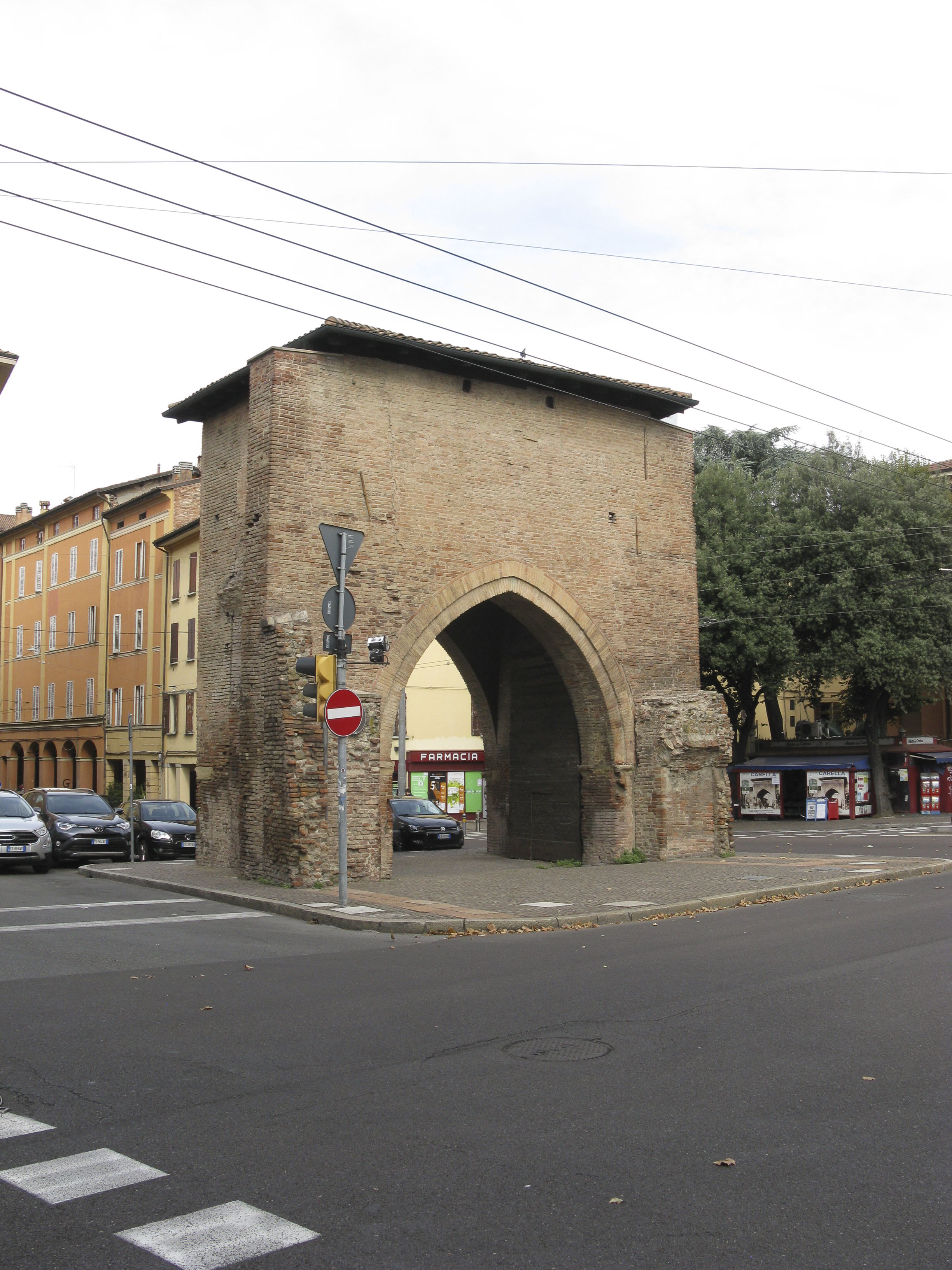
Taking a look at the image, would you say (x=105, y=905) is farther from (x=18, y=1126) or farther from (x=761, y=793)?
(x=761, y=793)

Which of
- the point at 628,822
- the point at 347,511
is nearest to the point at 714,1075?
the point at 347,511

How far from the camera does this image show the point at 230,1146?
4770mm

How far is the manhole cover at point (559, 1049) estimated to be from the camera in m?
6.25

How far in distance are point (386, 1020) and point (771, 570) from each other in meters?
35.9

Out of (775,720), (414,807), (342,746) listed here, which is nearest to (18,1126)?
(342,746)

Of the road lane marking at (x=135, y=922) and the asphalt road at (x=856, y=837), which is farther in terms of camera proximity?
the asphalt road at (x=856, y=837)

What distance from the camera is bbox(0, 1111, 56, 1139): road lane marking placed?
4.97 metres

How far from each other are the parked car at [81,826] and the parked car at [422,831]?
7.87m

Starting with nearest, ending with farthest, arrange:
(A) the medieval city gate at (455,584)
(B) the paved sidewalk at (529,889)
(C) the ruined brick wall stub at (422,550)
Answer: (B) the paved sidewalk at (529,889) → (A) the medieval city gate at (455,584) → (C) the ruined brick wall stub at (422,550)

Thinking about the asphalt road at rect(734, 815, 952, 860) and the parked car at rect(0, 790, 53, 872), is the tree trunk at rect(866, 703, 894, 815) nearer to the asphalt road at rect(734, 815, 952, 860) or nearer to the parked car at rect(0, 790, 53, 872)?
the asphalt road at rect(734, 815, 952, 860)

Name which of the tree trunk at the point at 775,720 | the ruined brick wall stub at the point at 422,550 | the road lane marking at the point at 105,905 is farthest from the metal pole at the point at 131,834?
the tree trunk at the point at 775,720

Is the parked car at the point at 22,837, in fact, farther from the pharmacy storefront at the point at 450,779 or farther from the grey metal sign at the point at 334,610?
the pharmacy storefront at the point at 450,779

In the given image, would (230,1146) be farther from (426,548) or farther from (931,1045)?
(426,548)

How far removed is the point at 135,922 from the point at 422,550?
7911 millimetres
